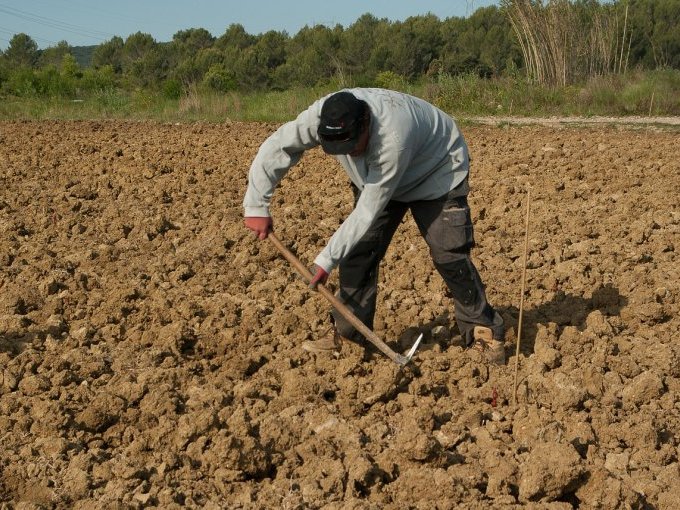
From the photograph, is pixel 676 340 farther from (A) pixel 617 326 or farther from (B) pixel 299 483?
(B) pixel 299 483

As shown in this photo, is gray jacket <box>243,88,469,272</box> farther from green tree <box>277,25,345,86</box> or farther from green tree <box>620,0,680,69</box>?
green tree <box>277,25,345,86</box>

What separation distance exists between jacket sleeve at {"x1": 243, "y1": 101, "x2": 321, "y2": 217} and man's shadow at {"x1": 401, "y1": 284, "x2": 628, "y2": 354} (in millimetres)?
1345

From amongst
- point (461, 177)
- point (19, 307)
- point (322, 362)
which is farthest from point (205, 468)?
point (19, 307)

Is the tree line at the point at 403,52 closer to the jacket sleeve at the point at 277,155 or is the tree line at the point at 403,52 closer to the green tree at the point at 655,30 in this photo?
the green tree at the point at 655,30

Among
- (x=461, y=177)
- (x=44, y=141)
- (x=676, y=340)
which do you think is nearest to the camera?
(x=461, y=177)

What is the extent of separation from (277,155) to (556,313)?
2267 mm

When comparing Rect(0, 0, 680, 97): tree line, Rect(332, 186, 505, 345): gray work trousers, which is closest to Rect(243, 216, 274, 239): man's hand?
Rect(332, 186, 505, 345): gray work trousers

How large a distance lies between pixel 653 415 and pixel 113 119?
14758 mm

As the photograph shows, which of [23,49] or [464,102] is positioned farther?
[23,49]

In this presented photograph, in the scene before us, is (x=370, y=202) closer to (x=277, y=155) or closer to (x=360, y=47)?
(x=277, y=155)

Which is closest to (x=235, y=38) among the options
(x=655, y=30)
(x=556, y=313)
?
(x=655, y=30)

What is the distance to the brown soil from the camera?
348 centimetres

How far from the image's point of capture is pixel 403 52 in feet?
113

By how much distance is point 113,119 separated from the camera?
17219mm
